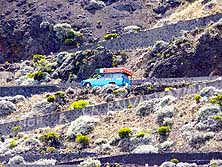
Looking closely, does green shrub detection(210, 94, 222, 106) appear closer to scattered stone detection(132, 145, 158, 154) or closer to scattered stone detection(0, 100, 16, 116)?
scattered stone detection(132, 145, 158, 154)

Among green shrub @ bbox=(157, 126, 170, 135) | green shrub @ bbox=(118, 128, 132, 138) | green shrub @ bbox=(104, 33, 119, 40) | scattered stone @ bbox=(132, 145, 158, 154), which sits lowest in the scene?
scattered stone @ bbox=(132, 145, 158, 154)

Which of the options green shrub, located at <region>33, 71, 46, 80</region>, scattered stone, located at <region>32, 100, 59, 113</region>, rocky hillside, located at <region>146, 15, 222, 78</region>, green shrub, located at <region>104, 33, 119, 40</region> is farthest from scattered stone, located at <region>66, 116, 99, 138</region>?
green shrub, located at <region>104, 33, 119, 40</region>

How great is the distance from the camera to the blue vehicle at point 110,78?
75.1m

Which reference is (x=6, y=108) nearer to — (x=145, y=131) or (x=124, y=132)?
(x=124, y=132)

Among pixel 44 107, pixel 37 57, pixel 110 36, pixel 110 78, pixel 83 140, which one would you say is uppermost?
pixel 110 36

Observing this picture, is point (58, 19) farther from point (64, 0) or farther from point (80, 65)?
point (80, 65)

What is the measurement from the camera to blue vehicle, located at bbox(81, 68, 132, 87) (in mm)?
75062

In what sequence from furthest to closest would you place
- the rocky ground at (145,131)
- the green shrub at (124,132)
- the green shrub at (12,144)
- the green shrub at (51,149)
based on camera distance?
the green shrub at (12,144), the green shrub at (51,149), the green shrub at (124,132), the rocky ground at (145,131)

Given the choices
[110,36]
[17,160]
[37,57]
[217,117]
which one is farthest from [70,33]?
[217,117]

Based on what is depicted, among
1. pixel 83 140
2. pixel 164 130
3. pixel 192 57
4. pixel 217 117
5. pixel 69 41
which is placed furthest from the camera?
pixel 69 41

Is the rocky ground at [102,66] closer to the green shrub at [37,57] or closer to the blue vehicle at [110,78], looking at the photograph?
the green shrub at [37,57]

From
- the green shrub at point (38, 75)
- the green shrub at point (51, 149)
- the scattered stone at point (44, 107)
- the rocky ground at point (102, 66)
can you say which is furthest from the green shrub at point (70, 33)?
the green shrub at point (51, 149)

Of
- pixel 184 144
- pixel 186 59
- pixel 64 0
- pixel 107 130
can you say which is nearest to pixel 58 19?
pixel 64 0

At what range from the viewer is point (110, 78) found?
76.2m
